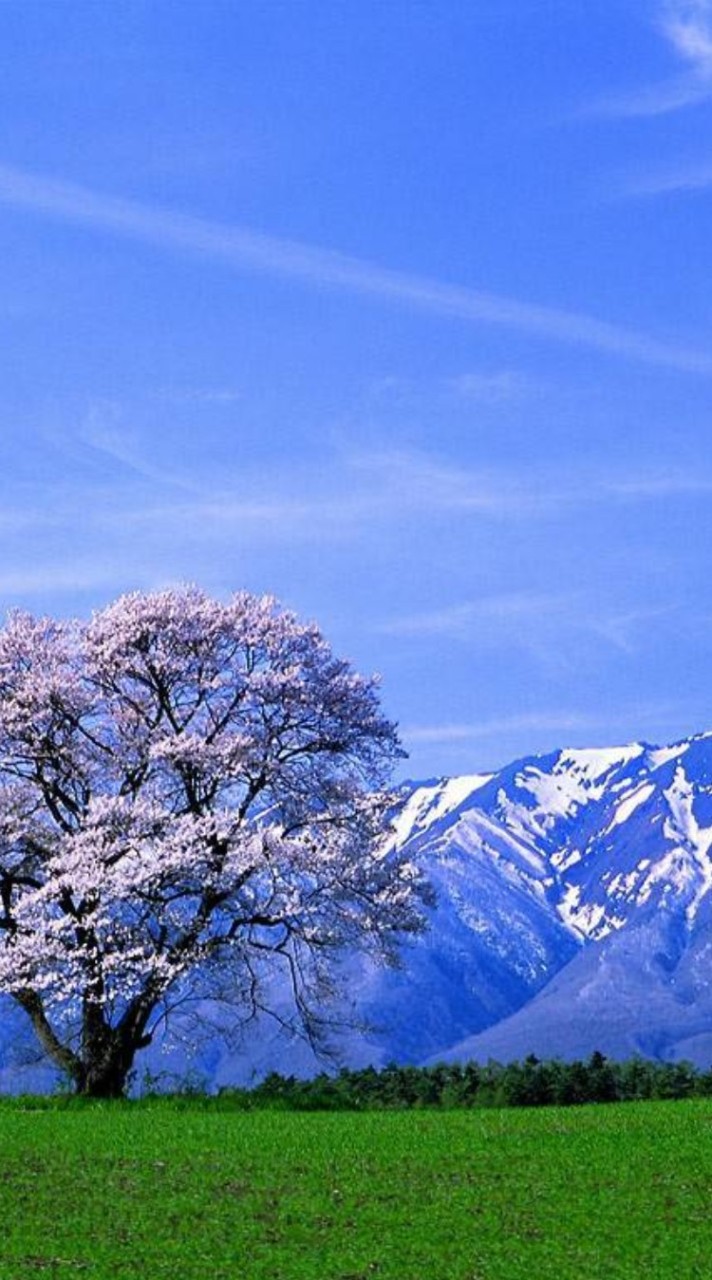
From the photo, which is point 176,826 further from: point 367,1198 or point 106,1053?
point 367,1198

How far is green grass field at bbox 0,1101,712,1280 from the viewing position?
807 inches

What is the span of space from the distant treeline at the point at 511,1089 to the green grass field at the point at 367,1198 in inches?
193

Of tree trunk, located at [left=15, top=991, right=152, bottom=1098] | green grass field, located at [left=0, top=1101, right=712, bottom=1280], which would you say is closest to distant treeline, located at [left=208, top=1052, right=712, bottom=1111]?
tree trunk, located at [left=15, top=991, right=152, bottom=1098]

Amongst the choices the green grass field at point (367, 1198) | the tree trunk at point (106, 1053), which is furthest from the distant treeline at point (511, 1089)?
the green grass field at point (367, 1198)

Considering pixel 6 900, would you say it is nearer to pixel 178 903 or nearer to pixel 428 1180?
pixel 178 903

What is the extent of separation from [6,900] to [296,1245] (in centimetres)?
2360

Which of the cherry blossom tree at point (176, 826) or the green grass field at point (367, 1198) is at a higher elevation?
the cherry blossom tree at point (176, 826)

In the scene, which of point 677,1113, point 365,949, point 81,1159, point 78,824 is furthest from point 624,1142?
point 78,824

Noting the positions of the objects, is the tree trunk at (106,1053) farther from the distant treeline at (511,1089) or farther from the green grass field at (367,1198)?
the green grass field at (367,1198)

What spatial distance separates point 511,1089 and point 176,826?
9.39 meters

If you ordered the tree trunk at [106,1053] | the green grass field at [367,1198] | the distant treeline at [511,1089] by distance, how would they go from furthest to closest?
the tree trunk at [106,1053] → the distant treeline at [511,1089] → the green grass field at [367,1198]

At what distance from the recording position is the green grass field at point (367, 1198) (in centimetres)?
2050

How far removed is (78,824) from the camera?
43062 mm

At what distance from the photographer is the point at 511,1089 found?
38.4 m
